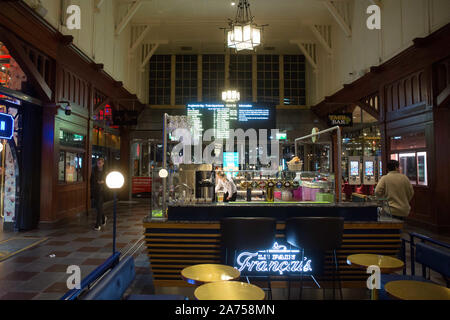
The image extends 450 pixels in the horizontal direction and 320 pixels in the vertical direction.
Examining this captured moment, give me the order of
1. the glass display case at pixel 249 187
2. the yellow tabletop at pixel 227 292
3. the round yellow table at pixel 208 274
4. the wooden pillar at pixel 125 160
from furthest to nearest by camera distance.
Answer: the wooden pillar at pixel 125 160 < the glass display case at pixel 249 187 < the round yellow table at pixel 208 274 < the yellow tabletop at pixel 227 292

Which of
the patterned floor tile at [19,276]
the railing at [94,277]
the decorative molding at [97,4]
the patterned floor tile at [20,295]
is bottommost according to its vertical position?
the patterned floor tile at [20,295]

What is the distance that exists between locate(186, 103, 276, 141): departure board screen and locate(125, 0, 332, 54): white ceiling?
4559 millimetres

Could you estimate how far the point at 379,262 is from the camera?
270cm

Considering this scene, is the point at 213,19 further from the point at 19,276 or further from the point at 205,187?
the point at 19,276

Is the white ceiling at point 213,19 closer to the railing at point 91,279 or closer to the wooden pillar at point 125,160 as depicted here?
the wooden pillar at point 125,160

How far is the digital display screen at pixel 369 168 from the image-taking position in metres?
9.88

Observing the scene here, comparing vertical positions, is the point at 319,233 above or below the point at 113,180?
below

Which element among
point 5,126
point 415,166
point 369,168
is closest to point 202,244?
point 5,126

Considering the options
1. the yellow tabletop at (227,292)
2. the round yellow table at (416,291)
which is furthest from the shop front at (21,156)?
the round yellow table at (416,291)

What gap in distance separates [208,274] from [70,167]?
23.3 ft

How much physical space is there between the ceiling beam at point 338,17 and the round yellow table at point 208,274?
1037 cm

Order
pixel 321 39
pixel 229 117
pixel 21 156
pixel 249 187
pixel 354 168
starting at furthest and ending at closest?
1. pixel 321 39
2. pixel 354 168
3. pixel 229 117
4. pixel 21 156
5. pixel 249 187
